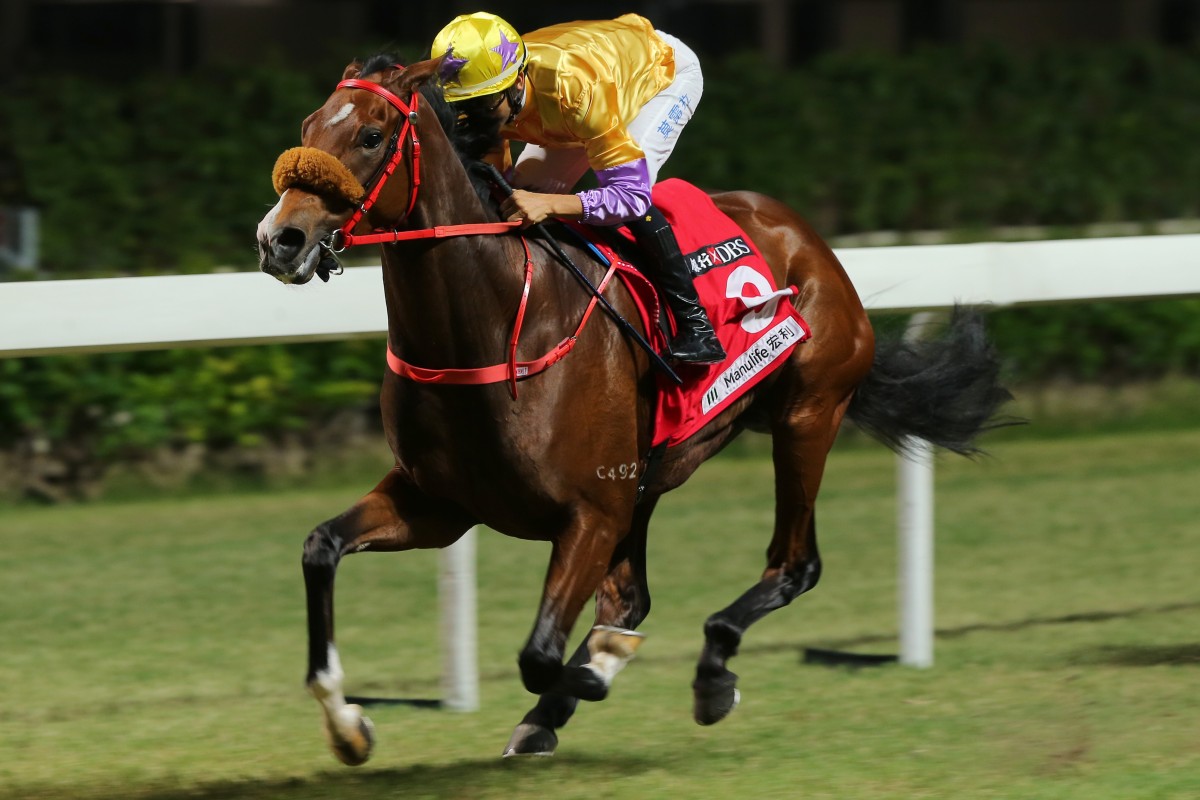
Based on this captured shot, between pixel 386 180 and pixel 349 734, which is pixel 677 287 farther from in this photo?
pixel 349 734

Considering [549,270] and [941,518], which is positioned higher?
[549,270]

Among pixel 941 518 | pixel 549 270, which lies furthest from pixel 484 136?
pixel 941 518

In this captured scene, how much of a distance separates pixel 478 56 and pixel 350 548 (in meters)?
1.12

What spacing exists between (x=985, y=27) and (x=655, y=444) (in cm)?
1091

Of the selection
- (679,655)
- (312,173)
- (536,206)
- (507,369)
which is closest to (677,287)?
(536,206)

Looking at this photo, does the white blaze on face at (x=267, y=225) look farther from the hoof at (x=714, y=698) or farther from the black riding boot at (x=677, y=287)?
the hoof at (x=714, y=698)

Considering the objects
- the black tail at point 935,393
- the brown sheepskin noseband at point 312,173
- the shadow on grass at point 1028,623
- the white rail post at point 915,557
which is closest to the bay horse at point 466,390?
the brown sheepskin noseband at point 312,173

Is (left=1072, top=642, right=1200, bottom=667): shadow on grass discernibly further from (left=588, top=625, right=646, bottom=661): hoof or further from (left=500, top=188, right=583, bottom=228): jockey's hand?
(left=500, top=188, right=583, bottom=228): jockey's hand

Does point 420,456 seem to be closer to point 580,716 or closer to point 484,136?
point 484,136

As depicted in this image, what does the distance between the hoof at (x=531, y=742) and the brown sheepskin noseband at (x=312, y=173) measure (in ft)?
5.26

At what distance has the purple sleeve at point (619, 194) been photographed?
406 centimetres

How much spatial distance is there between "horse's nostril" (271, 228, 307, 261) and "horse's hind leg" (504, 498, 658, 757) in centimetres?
139

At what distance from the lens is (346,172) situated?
3.49 m

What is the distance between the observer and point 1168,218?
10.4 metres
